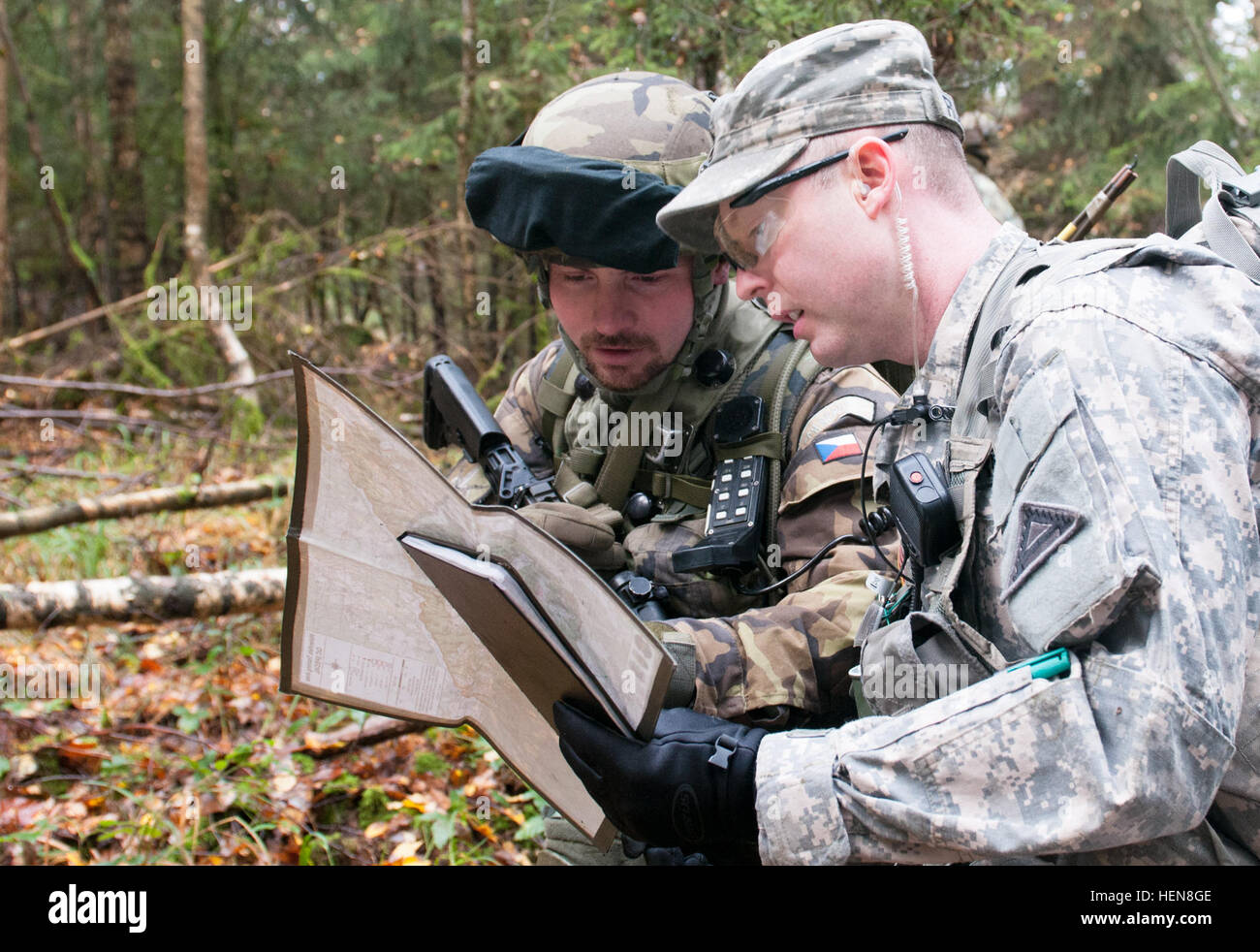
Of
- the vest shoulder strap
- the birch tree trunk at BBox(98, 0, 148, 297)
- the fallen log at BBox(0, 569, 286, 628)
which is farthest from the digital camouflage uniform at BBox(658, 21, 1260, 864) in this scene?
the birch tree trunk at BBox(98, 0, 148, 297)

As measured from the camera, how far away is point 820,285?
1657 mm

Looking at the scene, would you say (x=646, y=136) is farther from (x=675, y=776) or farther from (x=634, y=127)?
(x=675, y=776)

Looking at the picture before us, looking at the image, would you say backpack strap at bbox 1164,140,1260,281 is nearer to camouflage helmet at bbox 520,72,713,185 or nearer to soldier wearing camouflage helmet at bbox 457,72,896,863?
soldier wearing camouflage helmet at bbox 457,72,896,863

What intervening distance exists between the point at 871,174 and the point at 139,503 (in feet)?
14.8

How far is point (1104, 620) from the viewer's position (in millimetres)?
1174

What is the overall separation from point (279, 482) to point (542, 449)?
305 centimetres

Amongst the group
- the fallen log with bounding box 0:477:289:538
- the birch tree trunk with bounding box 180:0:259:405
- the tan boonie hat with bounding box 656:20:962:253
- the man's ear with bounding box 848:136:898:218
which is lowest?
the fallen log with bounding box 0:477:289:538

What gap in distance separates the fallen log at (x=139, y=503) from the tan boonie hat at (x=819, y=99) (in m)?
3.96

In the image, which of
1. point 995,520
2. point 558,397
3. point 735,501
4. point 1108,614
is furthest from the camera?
point 558,397

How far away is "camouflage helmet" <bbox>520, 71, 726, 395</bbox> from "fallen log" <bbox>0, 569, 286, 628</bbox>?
90.8 inches

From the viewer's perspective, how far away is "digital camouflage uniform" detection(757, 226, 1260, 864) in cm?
115

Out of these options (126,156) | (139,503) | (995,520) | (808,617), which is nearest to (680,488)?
(808,617)
